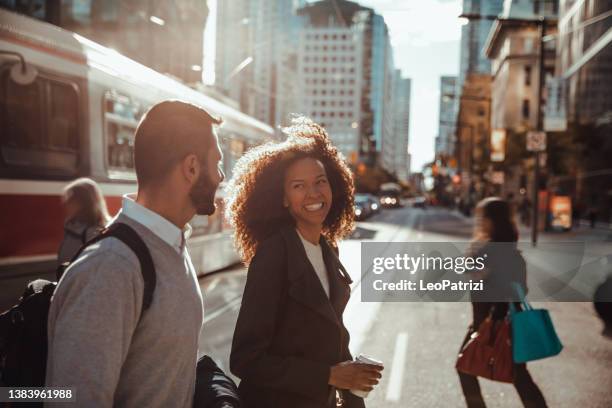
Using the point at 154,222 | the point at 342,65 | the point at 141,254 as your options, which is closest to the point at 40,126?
the point at 154,222

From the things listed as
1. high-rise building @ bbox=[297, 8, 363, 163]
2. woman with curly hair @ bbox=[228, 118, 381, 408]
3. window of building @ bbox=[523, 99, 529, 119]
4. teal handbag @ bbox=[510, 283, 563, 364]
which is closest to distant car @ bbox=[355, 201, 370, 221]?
teal handbag @ bbox=[510, 283, 563, 364]

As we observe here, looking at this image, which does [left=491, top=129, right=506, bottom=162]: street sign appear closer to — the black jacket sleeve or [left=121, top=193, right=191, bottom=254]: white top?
the black jacket sleeve

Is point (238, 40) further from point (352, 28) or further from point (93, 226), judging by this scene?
point (352, 28)

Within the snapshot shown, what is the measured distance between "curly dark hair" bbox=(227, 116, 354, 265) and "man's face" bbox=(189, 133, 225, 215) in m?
0.79

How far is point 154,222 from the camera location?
1705 mm

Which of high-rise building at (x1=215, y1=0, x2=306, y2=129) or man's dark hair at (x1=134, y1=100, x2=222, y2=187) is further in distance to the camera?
high-rise building at (x1=215, y1=0, x2=306, y2=129)

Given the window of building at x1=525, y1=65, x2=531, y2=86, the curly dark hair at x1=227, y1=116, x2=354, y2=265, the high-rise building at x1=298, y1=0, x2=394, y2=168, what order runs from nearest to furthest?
the curly dark hair at x1=227, y1=116, x2=354, y2=265
the window of building at x1=525, y1=65, x2=531, y2=86
the high-rise building at x1=298, y1=0, x2=394, y2=168

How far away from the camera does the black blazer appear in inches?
89.4

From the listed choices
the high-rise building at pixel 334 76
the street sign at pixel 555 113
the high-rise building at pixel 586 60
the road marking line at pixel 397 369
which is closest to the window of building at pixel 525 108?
the high-rise building at pixel 586 60

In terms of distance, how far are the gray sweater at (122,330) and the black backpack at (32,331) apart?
3cm

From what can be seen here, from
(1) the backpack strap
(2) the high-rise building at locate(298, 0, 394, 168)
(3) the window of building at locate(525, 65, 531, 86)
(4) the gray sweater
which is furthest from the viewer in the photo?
(2) the high-rise building at locate(298, 0, 394, 168)

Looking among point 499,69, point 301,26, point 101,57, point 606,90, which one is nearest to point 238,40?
point 499,69

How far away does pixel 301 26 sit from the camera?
543 ft

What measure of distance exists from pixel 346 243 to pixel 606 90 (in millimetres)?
17175
